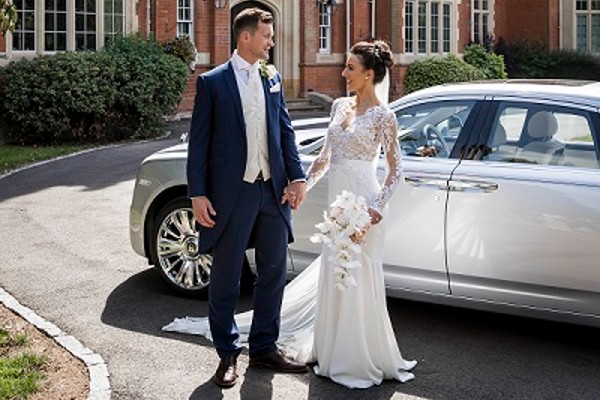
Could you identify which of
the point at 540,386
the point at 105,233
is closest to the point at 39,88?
the point at 105,233

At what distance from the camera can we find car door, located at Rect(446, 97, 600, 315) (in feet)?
17.8

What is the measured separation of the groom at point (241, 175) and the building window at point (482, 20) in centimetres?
2768

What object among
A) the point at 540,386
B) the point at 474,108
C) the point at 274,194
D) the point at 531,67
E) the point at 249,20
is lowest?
the point at 540,386

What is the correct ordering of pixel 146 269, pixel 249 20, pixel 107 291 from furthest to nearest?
1. pixel 146 269
2. pixel 107 291
3. pixel 249 20

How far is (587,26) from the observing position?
3484 centimetres

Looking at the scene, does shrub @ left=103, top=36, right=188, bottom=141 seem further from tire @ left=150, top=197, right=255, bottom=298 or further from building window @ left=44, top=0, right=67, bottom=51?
tire @ left=150, top=197, right=255, bottom=298

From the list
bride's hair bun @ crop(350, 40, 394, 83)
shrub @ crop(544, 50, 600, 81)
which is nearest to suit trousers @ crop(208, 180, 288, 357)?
bride's hair bun @ crop(350, 40, 394, 83)

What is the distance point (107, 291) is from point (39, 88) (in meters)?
10.7

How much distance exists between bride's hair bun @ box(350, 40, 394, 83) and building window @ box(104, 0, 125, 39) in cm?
1515

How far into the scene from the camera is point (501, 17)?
3406cm

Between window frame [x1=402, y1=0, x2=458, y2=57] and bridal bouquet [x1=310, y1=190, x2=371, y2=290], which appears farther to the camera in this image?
window frame [x1=402, y1=0, x2=458, y2=57]

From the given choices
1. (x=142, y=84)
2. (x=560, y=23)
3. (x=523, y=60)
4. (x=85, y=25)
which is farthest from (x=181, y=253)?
(x=560, y=23)

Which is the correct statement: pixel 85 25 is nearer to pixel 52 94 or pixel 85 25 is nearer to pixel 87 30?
pixel 87 30

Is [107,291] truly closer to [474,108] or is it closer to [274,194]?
[274,194]
